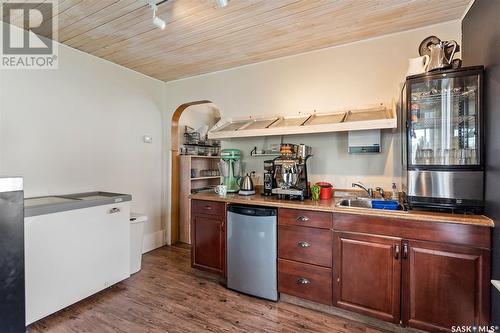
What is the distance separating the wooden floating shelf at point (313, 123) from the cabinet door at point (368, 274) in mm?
957

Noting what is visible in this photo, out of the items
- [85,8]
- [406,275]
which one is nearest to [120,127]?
[85,8]

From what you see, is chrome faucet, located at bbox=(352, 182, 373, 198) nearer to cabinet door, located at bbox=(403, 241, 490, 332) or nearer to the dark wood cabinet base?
the dark wood cabinet base

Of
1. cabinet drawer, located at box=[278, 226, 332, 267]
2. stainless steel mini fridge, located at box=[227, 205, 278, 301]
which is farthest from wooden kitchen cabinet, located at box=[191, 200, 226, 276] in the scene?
cabinet drawer, located at box=[278, 226, 332, 267]

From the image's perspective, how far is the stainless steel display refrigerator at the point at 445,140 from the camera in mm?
1808

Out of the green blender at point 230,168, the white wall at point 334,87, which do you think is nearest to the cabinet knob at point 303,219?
the white wall at point 334,87

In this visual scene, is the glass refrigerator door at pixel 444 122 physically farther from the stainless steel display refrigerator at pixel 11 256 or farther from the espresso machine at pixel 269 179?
the stainless steel display refrigerator at pixel 11 256

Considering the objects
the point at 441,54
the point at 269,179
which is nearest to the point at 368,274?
the point at 269,179

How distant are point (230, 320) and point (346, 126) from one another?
6.44 ft

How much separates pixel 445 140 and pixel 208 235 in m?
2.32

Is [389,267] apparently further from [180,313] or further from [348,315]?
[180,313]

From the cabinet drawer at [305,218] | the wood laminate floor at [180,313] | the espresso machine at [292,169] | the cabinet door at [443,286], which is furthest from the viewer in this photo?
the espresso machine at [292,169]

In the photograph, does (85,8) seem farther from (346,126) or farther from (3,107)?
(346,126)

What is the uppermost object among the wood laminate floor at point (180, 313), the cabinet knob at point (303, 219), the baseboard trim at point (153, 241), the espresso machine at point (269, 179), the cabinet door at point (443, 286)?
the espresso machine at point (269, 179)

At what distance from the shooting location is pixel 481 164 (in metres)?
1.78
